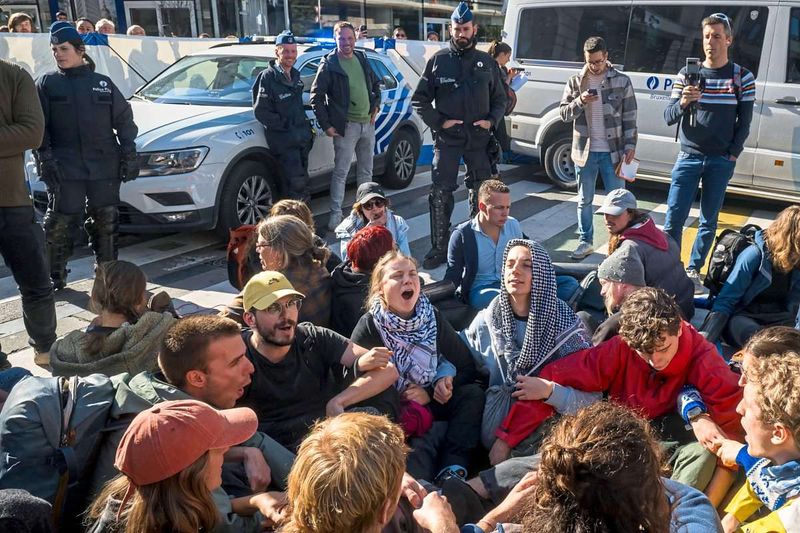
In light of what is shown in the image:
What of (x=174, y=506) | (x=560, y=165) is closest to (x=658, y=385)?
(x=174, y=506)

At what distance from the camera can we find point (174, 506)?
6.16ft

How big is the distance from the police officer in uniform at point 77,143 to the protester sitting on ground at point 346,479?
14.0ft

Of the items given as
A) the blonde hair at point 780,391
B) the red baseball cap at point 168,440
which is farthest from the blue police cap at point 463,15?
the red baseball cap at point 168,440

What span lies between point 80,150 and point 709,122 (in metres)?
5.02

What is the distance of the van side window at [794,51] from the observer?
7.38 metres

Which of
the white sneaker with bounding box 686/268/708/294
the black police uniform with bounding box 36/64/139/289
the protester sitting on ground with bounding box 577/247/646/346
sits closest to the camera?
the protester sitting on ground with bounding box 577/247/646/346

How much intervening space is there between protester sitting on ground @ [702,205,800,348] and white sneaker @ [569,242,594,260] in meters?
2.39

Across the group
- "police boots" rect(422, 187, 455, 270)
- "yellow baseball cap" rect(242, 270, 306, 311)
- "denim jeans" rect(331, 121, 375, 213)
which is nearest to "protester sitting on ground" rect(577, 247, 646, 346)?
"yellow baseball cap" rect(242, 270, 306, 311)

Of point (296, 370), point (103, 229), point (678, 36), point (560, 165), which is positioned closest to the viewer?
point (296, 370)

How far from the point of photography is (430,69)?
21.3 ft

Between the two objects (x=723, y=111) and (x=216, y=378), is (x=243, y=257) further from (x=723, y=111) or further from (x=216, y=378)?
(x=723, y=111)

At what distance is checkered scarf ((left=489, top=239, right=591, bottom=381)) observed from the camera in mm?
3451

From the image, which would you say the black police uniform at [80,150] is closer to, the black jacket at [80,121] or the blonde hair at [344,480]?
the black jacket at [80,121]

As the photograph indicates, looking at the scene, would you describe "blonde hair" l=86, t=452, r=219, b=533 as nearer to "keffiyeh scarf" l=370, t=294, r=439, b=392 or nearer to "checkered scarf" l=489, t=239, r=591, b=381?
"keffiyeh scarf" l=370, t=294, r=439, b=392
